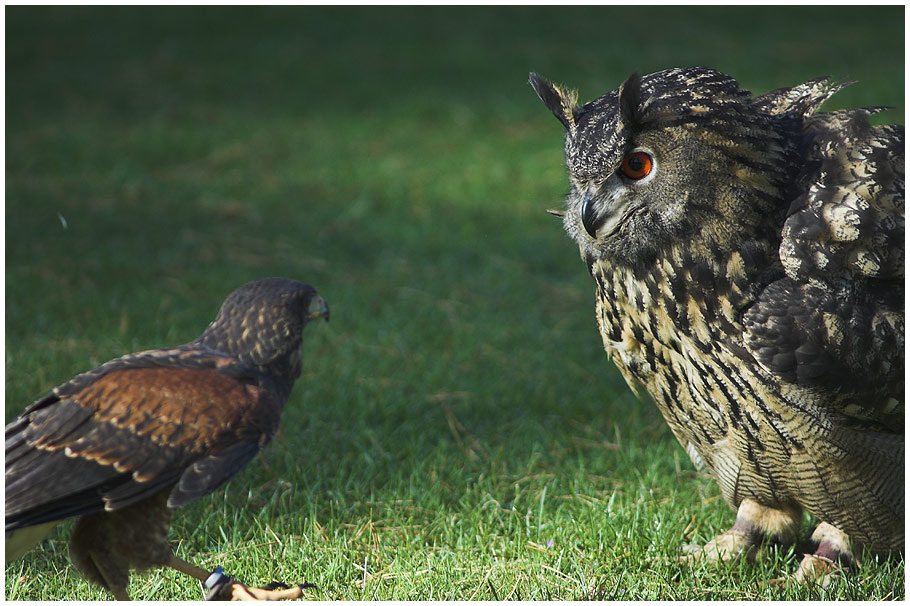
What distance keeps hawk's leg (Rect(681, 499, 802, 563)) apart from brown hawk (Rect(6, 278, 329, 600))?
1.35 meters

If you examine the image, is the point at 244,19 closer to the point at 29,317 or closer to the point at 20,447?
the point at 29,317

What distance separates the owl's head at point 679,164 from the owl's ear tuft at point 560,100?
0.08m

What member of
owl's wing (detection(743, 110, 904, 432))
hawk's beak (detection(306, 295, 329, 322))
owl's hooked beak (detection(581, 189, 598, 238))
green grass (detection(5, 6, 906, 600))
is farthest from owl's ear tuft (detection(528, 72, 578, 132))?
green grass (detection(5, 6, 906, 600))

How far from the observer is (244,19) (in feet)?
39.0

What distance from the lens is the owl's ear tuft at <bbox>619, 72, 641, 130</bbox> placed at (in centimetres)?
269

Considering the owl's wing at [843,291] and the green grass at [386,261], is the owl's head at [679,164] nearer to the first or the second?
the owl's wing at [843,291]

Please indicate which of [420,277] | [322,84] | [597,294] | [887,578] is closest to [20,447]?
[597,294]

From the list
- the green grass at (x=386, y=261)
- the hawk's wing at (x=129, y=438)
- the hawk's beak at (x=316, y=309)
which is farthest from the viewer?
the green grass at (x=386, y=261)

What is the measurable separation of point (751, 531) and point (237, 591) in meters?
1.65

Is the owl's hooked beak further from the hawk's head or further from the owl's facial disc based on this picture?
the hawk's head

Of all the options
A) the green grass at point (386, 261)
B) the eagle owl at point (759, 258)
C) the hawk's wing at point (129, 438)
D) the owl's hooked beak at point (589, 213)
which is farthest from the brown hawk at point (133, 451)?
the eagle owl at point (759, 258)

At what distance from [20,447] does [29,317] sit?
2.62 m

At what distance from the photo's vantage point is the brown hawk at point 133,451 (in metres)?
2.52

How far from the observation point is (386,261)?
20.2 ft
